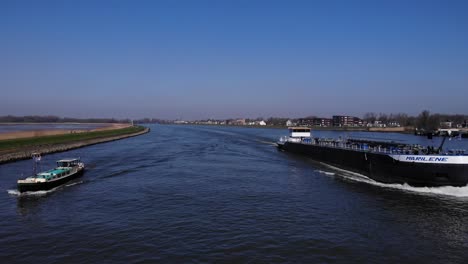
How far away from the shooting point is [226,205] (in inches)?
1063

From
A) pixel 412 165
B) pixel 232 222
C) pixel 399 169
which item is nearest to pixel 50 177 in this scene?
pixel 232 222

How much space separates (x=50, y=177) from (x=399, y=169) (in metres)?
31.2

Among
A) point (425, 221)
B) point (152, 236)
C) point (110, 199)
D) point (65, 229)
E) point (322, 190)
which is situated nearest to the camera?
point (152, 236)

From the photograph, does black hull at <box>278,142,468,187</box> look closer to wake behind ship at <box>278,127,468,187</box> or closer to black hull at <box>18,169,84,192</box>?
wake behind ship at <box>278,127,468,187</box>

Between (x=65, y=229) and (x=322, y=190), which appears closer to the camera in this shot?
(x=65, y=229)

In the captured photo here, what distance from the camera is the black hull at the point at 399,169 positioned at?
31.3 metres

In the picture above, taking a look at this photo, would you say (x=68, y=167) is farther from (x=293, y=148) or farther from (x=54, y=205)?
(x=293, y=148)

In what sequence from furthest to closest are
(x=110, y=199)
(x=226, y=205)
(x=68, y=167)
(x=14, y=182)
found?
(x=68, y=167)
(x=14, y=182)
(x=110, y=199)
(x=226, y=205)

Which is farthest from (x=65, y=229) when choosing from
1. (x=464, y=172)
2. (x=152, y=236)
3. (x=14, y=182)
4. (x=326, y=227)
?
(x=464, y=172)

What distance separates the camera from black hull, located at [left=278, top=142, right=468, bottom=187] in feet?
103

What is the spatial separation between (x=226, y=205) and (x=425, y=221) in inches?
505

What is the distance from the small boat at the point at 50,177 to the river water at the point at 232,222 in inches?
32.4

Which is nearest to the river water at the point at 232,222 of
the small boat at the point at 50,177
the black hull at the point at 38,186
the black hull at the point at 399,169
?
the black hull at the point at 38,186

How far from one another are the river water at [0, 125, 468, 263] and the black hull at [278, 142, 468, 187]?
0.97m
